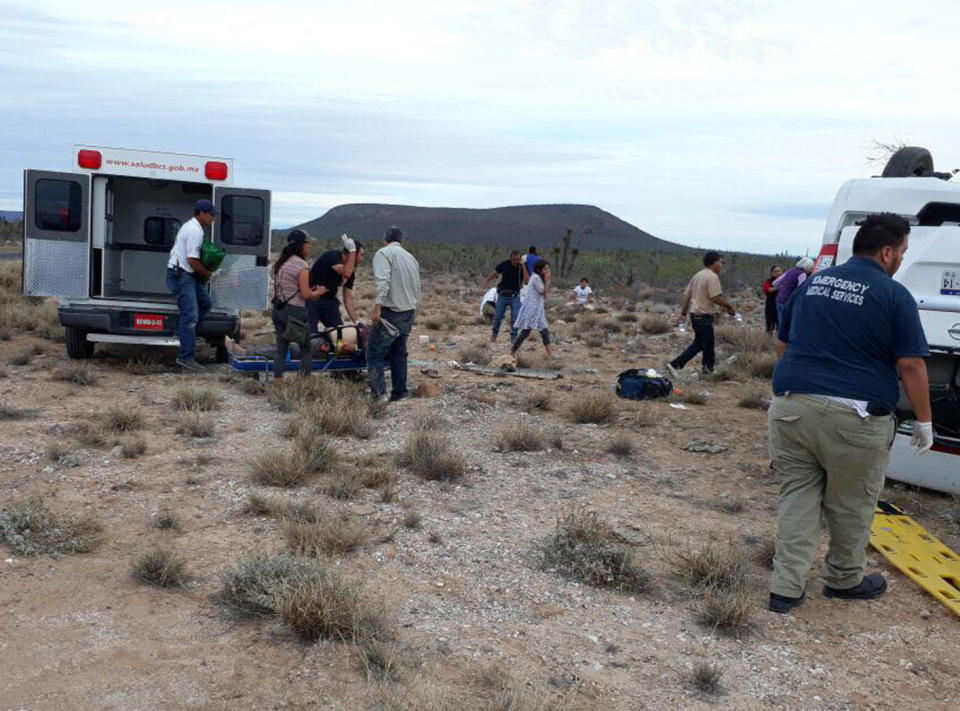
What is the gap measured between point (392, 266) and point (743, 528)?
4.36 meters

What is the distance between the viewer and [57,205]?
10320 millimetres

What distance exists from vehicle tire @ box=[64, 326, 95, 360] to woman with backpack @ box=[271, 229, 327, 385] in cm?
298

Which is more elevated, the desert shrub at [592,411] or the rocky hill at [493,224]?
the rocky hill at [493,224]

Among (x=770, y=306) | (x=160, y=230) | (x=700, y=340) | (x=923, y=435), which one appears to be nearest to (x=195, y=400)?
(x=160, y=230)

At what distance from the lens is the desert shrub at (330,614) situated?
158 inches

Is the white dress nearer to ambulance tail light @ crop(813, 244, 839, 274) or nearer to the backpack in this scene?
the backpack

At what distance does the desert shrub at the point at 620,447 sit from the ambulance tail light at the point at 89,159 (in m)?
6.66

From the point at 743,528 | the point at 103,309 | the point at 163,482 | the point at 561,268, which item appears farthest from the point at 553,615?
the point at 561,268

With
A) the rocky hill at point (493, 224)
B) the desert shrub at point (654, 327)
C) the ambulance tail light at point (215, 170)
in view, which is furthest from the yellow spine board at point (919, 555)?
the rocky hill at point (493, 224)

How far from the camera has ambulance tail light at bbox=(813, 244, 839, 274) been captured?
22.5 ft

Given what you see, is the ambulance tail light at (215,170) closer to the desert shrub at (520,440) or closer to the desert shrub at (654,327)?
the desert shrub at (520,440)

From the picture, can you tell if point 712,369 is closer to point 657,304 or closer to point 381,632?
point 381,632

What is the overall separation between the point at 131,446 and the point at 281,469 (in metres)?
1.34

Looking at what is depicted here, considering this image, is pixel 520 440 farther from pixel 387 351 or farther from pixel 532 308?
pixel 532 308
